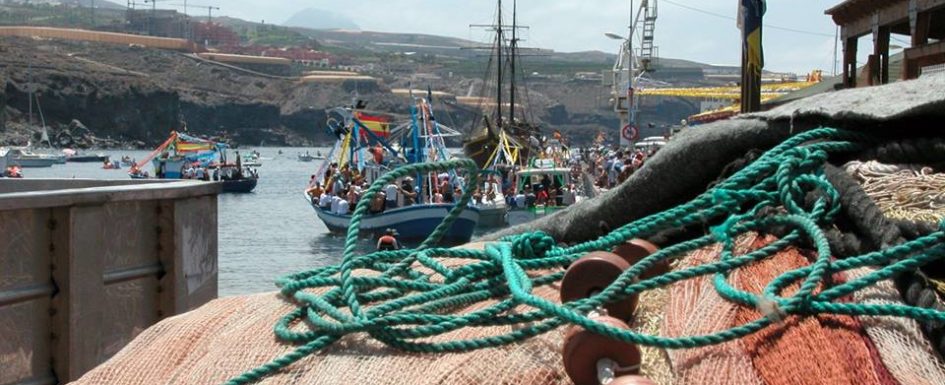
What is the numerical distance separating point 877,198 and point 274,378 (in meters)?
1.56

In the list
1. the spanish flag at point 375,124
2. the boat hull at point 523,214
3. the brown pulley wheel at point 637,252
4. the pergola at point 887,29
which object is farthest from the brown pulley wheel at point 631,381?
the spanish flag at point 375,124

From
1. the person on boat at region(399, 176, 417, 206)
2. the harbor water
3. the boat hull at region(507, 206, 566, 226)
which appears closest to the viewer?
the harbor water

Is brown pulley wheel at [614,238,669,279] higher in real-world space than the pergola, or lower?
lower


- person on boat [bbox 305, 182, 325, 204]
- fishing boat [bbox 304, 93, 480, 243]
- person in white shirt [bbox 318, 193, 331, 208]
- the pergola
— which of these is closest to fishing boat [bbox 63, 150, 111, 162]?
fishing boat [bbox 304, 93, 480, 243]

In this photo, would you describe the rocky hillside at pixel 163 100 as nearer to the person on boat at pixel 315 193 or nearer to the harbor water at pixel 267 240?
the harbor water at pixel 267 240

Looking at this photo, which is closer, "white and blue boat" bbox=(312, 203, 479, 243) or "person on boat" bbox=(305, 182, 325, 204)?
"white and blue boat" bbox=(312, 203, 479, 243)

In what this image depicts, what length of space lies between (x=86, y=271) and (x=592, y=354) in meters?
3.15

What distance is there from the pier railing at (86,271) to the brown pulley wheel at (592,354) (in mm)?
2981

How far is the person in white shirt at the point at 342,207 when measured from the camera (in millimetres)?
35388

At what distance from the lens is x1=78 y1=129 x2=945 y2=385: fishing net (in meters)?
2.30

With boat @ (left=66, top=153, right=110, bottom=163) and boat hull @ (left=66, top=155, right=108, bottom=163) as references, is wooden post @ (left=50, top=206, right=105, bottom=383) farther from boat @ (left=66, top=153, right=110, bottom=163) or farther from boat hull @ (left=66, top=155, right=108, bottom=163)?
boat hull @ (left=66, top=155, right=108, bottom=163)

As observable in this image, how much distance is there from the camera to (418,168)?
2.96 m

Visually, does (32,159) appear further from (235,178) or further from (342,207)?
(342,207)

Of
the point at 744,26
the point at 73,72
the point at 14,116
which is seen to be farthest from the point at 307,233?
the point at 73,72
